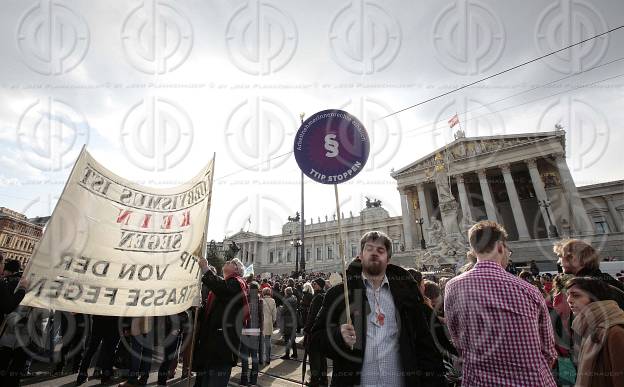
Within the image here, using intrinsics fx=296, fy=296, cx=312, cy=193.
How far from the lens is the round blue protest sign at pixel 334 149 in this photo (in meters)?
2.84

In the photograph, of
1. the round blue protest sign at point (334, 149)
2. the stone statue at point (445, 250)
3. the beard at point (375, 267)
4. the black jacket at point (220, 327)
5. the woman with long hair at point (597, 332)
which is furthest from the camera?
the stone statue at point (445, 250)

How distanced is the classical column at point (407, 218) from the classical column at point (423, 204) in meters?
1.64

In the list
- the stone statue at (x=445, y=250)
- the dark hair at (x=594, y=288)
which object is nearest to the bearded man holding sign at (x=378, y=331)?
the dark hair at (x=594, y=288)

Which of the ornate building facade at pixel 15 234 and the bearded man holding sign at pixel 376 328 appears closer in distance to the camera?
the bearded man holding sign at pixel 376 328

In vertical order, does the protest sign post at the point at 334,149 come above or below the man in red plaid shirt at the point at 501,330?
above

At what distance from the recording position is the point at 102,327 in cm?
546

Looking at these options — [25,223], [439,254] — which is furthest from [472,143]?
[25,223]

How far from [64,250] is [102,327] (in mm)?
2982

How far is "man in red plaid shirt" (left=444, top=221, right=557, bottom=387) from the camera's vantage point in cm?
176

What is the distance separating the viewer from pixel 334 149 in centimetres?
287

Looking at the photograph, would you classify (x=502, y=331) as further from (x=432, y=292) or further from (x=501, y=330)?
(x=432, y=292)

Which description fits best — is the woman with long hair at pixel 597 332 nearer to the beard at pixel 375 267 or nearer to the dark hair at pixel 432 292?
the beard at pixel 375 267

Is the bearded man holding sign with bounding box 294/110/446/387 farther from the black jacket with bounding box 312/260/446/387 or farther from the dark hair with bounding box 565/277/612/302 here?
the dark hair with bounding box 565/277/612/302

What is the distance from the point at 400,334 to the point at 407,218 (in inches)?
1596
